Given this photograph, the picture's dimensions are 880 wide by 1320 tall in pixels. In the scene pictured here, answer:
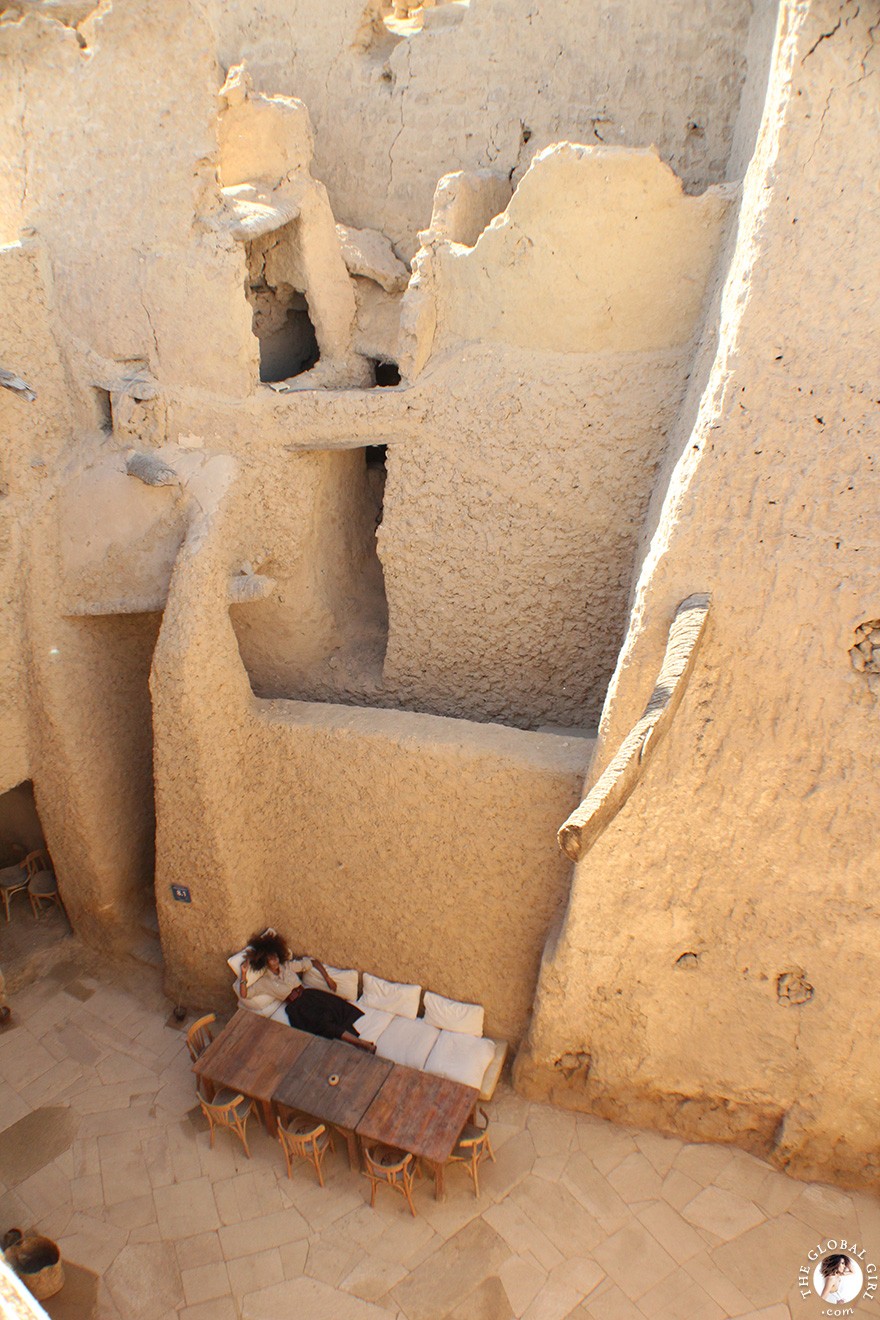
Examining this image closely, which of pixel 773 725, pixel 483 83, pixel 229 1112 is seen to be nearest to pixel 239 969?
pixel 229 1112

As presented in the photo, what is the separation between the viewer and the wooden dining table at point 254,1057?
4.74 metres

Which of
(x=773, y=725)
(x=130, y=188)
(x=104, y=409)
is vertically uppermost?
(x=130, y=188)

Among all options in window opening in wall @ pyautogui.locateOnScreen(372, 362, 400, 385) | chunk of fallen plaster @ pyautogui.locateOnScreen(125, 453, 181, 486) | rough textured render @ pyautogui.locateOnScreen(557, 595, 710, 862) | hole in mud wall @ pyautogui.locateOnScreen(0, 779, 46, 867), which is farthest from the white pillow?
window opening in wall @ pyautogui.locateOnScreen(372, 362, 400, 385)

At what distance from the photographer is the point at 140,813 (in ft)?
20.3

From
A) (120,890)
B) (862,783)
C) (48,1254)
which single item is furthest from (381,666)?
(48,1254)

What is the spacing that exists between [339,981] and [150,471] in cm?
349

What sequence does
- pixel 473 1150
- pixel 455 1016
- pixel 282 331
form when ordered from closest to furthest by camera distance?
pixel 473 1150
pixel 455 1016
pixel 282 331

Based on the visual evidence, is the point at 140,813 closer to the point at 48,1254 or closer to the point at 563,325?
the point at 48,1254

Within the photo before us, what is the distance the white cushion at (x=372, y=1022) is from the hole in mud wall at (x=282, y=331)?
187 inches

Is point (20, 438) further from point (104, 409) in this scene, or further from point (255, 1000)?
point (255, 1000)

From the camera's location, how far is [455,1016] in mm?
5180

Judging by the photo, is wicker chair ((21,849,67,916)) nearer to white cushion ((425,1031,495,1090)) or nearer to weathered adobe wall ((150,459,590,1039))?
weathered adobe wall ((150,459,590,1039))

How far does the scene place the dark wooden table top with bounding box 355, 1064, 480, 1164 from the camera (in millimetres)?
4371

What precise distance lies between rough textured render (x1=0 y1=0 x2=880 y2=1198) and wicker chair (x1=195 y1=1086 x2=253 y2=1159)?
2.83 ft
